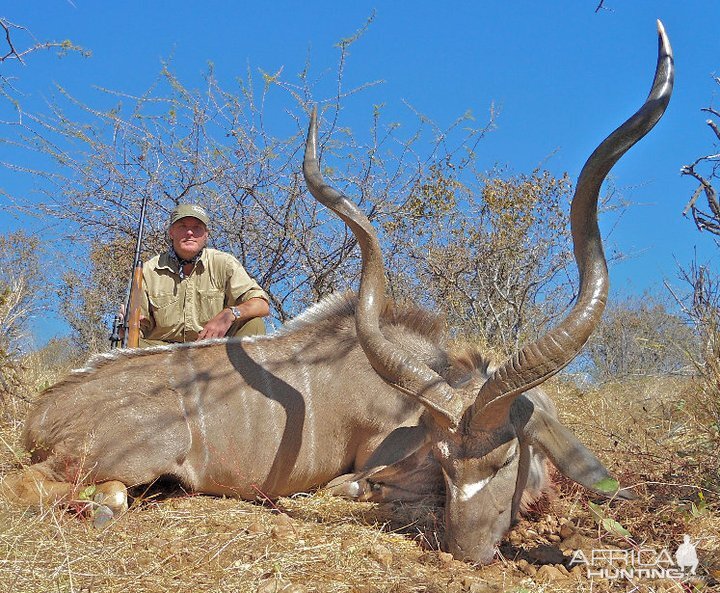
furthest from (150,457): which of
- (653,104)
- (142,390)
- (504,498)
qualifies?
(653,104)

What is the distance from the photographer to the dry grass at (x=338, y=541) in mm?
2240

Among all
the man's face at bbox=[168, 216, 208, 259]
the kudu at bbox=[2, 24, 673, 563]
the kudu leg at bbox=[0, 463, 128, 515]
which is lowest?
the kudu leg at bbox=[0, 463, 128, 515]

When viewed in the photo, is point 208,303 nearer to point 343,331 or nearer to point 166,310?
point 166,310

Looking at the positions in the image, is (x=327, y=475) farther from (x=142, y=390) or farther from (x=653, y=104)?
(x=653, y=104)

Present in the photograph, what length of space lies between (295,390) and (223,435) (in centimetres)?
43

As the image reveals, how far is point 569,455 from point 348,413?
4.25ft

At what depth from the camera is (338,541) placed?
2766 mm

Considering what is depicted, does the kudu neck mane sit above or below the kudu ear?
above

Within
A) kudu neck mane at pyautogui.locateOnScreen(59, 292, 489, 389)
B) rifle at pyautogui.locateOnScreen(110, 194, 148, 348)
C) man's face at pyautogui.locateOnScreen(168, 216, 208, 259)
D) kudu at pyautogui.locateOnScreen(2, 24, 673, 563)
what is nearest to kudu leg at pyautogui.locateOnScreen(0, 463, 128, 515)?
kudu at pyautogui.locateOnScreen(2, 24, 673, 563)

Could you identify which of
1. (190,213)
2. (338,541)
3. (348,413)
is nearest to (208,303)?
(190,213)

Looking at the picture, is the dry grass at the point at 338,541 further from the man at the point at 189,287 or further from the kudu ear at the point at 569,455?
the man at the point at 189,287

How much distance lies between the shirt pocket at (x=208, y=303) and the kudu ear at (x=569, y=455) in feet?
9.08

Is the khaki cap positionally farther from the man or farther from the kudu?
the kudu

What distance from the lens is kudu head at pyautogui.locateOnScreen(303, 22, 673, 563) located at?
2531 mm
